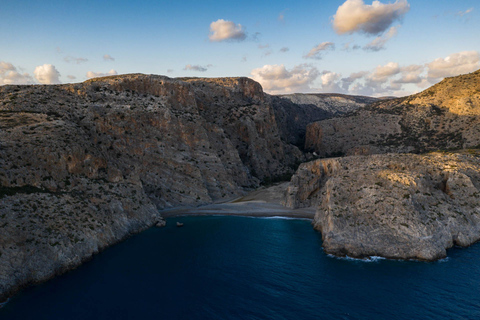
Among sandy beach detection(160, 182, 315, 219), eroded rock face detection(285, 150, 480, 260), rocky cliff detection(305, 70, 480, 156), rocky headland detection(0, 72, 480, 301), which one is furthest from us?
rocky cliff detection(305, 70, 480, 156)

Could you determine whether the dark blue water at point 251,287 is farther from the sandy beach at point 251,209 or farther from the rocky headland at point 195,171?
the sandy beach at point 251,209

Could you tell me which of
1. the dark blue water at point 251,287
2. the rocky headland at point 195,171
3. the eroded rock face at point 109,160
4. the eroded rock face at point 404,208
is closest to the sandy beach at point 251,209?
the rocky headland at point 195,171

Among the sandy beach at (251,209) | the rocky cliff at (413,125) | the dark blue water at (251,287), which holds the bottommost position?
the sandy beach at (251,209)

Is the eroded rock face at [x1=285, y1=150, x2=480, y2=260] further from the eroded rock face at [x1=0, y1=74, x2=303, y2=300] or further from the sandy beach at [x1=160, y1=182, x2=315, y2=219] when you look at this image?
the eroded rock face at [x1=0, y1=74, x2=303, y2=300]

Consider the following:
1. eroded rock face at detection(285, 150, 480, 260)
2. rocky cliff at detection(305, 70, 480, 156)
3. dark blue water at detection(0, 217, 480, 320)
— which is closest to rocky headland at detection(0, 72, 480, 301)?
eroded rock face at detection(285, 150, 480, 260)

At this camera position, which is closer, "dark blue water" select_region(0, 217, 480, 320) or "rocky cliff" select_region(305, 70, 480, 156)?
"dark blue water" select_region(0, 217, 480, 320)

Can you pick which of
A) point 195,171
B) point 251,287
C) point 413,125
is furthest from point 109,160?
point 413,125

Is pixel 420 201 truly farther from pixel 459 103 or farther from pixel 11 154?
pixel 459 103
